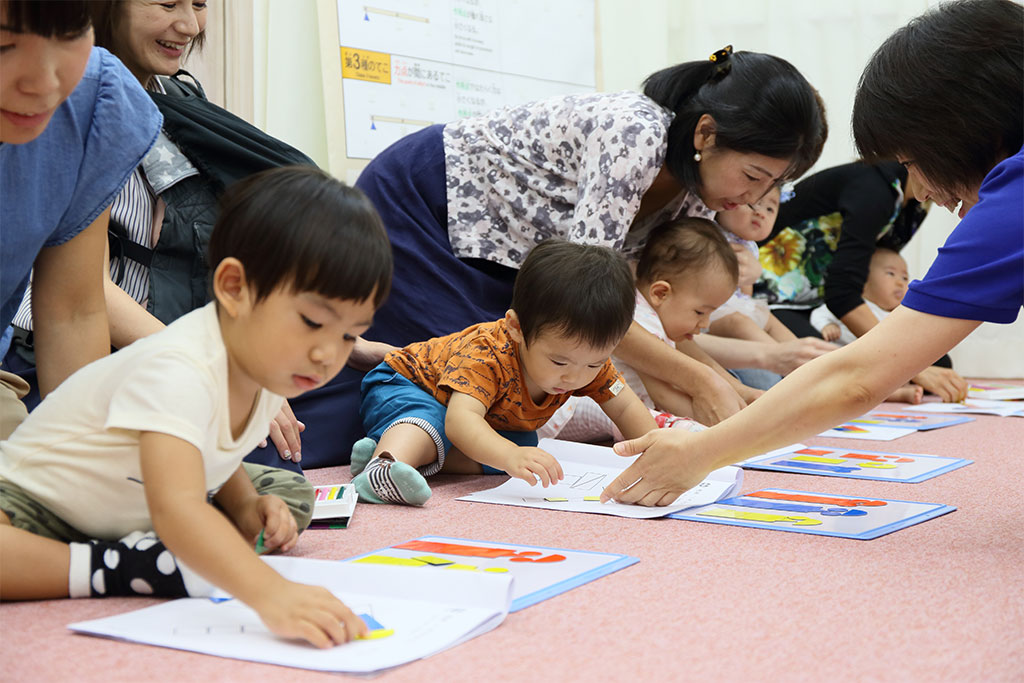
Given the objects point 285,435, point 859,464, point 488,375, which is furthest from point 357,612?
point 859,464

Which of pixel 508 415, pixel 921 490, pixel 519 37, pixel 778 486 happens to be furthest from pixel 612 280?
pixel 519 37

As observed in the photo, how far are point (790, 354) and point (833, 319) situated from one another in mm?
970

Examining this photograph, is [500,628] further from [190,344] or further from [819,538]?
[819,538]

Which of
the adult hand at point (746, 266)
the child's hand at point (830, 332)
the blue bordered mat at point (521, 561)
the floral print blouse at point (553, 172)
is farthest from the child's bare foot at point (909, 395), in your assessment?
the blue bordered mat at point (521, 561)

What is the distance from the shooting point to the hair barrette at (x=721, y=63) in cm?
176

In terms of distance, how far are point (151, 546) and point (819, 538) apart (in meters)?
0.69

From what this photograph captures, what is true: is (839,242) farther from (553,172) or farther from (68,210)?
(68,210)

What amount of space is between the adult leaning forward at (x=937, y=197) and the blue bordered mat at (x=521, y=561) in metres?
0.22

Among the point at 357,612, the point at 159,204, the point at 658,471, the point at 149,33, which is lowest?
the point at 658,471

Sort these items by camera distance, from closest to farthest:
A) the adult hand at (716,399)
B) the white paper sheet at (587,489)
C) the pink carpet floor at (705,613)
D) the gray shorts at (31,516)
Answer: the pink carpet floor at (705,613) → the gray shorts at (31,516) → the white paper sheet at (587,489) → the adult hand at (716,399)

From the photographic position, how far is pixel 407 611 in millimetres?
792

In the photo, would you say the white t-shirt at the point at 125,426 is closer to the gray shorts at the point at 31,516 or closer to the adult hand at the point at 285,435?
the gray shorts at the point at 31,516

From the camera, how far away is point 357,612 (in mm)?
783

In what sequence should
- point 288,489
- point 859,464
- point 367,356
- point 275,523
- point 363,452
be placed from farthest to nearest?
point 367,356
point 859,464
point 363,452
point 288,489
point 275,523
